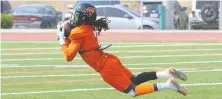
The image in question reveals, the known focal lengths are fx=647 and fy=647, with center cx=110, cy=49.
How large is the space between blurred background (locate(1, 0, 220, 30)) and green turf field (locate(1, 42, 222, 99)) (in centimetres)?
758

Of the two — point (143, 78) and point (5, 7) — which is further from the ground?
point (143, 78)

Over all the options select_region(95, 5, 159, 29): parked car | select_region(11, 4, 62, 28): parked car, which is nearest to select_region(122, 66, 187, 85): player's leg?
select_region(95, 5, 159, 29): parked car

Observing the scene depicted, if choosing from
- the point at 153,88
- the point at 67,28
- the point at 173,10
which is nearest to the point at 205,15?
the point at 173,10

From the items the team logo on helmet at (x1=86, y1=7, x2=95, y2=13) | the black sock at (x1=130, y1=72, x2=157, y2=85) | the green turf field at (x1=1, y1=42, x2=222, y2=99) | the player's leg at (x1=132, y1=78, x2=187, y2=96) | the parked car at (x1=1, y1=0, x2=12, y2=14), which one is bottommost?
the parked car at (x1=1, y1=0, x2=12, y2=14)

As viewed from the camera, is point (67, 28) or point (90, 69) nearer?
point (67, 28)

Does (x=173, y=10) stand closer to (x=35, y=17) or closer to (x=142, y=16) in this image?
(x=142, y=16)

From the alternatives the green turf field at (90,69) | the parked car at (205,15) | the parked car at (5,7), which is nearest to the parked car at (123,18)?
the parked car at (205,15)

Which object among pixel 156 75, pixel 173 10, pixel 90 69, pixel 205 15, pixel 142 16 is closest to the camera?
pixel 156 75

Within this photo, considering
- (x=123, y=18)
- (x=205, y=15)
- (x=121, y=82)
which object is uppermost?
(x=121, y=82)

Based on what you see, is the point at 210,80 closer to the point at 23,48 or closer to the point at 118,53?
the point at 118,53

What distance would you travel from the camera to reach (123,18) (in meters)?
28.8

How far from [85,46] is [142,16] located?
67.9ft

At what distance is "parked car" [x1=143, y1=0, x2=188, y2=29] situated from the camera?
1183 inches

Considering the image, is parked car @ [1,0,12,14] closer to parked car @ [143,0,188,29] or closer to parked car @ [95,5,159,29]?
parked car @ [95,5,159,29]
